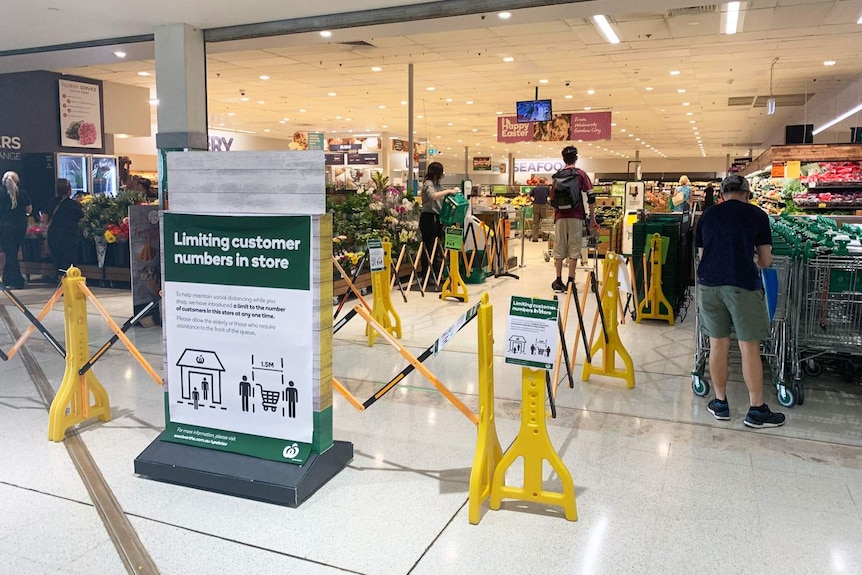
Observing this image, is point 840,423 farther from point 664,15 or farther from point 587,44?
point 587,44

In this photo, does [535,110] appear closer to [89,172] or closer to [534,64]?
[534,64]

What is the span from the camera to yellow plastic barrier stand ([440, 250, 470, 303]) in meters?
8.64

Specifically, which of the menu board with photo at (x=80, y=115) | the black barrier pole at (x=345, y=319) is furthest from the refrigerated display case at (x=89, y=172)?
the black barrier pole at (x=345, y=319)

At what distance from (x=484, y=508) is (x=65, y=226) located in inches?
354

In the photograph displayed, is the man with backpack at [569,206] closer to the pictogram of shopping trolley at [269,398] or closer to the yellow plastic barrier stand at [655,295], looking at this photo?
the yellow plastic barrier stand at [655,295]

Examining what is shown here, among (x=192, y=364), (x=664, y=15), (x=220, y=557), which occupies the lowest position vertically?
(x=220, y=557)

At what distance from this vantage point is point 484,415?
121 inches

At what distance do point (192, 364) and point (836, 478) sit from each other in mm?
3304

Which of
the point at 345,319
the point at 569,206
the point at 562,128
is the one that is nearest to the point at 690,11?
the point at 569,206

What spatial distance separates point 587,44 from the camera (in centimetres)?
986

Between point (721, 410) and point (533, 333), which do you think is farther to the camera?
point (721, 410)

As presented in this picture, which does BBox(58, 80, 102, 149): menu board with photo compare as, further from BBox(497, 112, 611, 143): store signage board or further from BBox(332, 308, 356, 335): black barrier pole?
BBox(332, 308, 356, 335): black barrier pole

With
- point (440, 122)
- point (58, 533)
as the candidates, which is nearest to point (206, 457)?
point (58, 533)

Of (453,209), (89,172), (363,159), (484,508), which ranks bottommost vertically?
(484,508)
